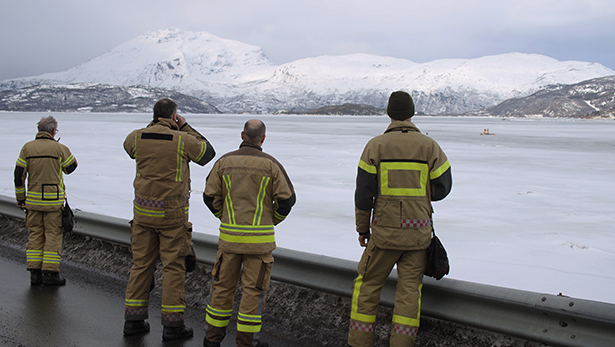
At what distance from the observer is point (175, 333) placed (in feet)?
11.3

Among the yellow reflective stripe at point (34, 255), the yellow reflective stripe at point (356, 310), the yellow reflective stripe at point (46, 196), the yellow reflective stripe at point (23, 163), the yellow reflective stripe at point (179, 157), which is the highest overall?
the yellow reflective stripe at point (179, 157)

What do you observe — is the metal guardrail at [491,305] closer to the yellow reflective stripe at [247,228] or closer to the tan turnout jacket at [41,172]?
the yellow reflective stripe at [247,228]

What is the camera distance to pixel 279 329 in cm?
365

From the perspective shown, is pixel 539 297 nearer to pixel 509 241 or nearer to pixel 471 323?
pixel 471 323

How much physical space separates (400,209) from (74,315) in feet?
9.01

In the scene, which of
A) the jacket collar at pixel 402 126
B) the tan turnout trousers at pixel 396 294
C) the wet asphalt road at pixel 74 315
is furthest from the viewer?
the wet asphalt road at pixel 74 315

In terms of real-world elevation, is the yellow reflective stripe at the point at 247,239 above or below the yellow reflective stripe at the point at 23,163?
below

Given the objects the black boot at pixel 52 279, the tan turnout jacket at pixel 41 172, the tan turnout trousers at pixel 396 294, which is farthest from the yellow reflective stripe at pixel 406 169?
the black boot at pixel 52 279

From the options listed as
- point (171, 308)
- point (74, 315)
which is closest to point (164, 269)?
point (171, 308)

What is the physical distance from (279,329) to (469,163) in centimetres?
1138

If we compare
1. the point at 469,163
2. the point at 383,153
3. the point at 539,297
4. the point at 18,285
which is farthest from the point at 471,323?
the point at 469,163

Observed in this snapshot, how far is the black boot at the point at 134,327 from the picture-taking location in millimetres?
3486

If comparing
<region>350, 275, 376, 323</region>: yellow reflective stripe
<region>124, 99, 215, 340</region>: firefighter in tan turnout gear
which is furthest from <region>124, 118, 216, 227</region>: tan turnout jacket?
<region>350, 275, 376, 323</region>: yellow reflective stripe

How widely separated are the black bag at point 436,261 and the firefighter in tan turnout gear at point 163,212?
1.78 metres
